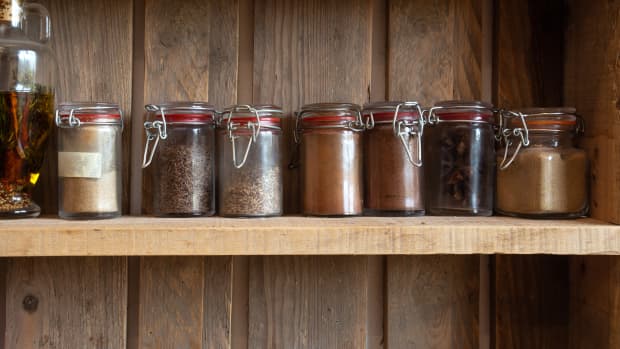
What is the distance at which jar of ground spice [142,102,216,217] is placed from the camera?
898mm

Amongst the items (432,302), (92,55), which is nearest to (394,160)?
(432,302)

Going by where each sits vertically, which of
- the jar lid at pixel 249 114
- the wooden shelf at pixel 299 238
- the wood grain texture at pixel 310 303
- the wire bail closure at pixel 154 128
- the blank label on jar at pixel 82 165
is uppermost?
the jar lid at pixel 249 114

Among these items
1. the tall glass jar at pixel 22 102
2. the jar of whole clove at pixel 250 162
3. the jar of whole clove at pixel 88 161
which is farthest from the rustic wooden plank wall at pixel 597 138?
the tall glass jar at pixel 22 102

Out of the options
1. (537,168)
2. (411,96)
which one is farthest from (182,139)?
(537,168)

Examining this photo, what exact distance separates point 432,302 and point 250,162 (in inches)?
17.3

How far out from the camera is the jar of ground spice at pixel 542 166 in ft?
2.96

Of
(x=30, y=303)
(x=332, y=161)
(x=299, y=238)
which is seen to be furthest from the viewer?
(x=30, y=303)

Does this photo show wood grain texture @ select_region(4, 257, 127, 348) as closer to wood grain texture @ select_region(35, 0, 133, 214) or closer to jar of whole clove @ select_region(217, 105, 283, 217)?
wood grain texture @ select_region(35, 0, 133, 214)

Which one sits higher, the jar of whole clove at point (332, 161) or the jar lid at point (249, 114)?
the jar lid at point (249, 114)

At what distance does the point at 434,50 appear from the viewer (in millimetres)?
1071

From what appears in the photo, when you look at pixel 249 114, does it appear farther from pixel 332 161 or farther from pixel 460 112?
pixel 460 112

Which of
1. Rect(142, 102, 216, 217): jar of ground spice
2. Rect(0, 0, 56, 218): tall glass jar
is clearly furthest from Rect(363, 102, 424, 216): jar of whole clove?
Rect(0, 0, 56, 218): tall glass jar

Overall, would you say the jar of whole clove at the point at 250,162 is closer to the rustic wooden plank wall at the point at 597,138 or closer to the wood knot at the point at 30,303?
the wood knot at the point at 30,303

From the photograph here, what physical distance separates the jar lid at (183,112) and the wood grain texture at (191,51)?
0.32ft
